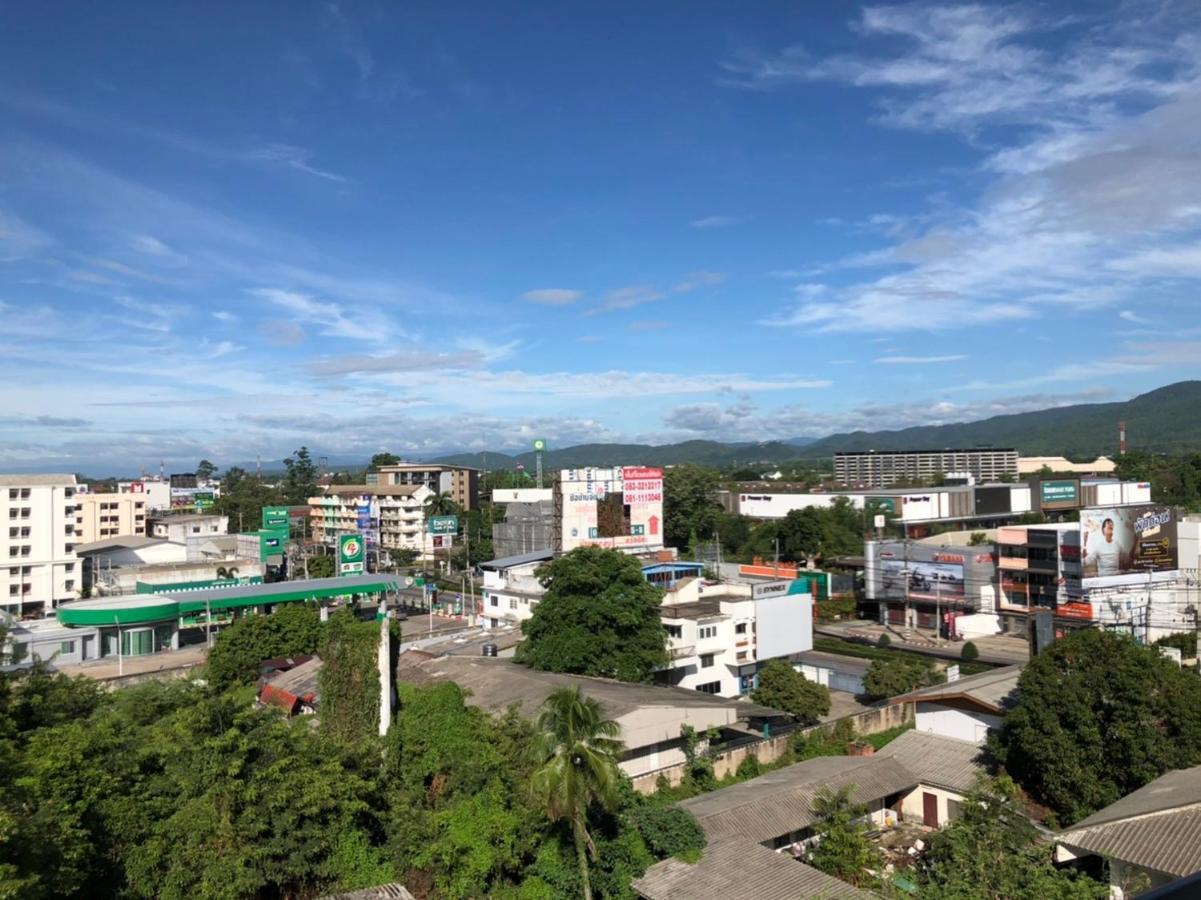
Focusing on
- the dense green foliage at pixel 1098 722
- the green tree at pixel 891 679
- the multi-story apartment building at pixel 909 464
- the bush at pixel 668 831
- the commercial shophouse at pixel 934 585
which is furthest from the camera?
Answer: the multi-story apartment building at pixel 909 464

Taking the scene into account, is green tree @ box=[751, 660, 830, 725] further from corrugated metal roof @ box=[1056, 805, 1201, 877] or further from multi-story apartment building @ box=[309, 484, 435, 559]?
multi-story apartment building @ box=[309, 484, 435, 559]

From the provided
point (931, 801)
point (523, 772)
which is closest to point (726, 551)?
point (931, 801)

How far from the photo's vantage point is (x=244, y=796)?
37.0 feet

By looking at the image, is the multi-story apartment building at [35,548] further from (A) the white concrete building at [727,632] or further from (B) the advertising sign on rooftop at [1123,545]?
(B) the advertising sign on rooftop at [1123,545]

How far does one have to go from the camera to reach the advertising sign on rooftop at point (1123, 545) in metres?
35.9

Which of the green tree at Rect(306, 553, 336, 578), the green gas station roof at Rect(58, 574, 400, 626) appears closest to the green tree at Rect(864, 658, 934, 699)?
the green gas station roof at Rect(58, 574, 400, 626)

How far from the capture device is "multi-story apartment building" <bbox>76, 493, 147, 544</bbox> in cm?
6397

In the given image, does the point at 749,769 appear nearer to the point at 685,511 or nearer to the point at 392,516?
the point at 685,511

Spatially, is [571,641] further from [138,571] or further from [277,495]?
[277,495]

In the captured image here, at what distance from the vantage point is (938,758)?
17.9m

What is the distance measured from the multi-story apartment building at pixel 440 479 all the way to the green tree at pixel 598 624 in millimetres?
54696

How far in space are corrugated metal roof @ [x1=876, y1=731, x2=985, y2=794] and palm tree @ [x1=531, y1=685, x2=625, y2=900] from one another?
340 inches

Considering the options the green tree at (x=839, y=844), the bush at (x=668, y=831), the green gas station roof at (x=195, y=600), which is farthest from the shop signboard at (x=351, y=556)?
the green tree at (x=839, y=844)

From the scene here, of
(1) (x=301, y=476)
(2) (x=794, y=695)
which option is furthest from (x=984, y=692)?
(1) (x=301, y=476)
